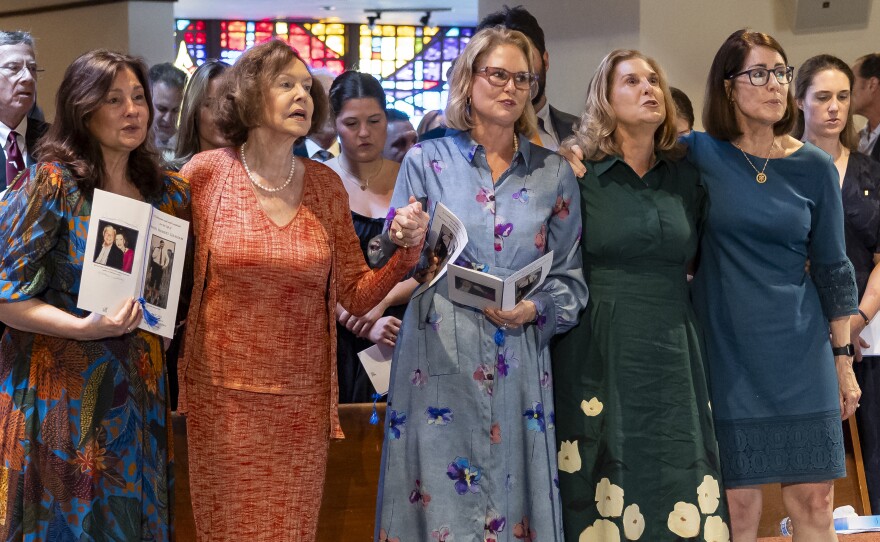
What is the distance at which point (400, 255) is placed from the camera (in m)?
3.17

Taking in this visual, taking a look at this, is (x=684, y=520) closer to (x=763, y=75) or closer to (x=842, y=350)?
(x=842, y=350)

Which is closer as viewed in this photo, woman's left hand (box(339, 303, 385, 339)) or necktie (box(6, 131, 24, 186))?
necktie (box(6, 131, 24, 186))

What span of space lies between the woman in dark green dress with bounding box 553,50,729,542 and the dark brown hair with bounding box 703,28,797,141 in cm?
38

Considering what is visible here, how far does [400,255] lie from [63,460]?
41.1 inches

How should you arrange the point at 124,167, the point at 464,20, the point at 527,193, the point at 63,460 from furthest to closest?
the point at 464,20
the point at 527,193
the point at 124,167
the point at 63,460

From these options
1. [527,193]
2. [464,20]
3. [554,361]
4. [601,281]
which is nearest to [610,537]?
[554,361]

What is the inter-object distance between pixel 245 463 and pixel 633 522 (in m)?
1.20

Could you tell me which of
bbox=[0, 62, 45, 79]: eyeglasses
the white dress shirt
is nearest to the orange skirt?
bbox=[0, 62, 45, 79]: eyeglasses

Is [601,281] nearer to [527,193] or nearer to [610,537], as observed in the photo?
[527,193]

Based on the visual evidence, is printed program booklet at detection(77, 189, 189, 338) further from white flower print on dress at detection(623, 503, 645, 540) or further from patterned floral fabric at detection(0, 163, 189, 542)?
white flower print on dress at detection(623, 503, 645, 540)

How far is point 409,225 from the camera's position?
3.07 metres

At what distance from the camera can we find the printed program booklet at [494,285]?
3059 millimetres

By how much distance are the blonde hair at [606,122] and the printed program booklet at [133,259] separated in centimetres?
134

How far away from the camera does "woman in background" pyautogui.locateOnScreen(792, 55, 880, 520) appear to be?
454 centimetres
